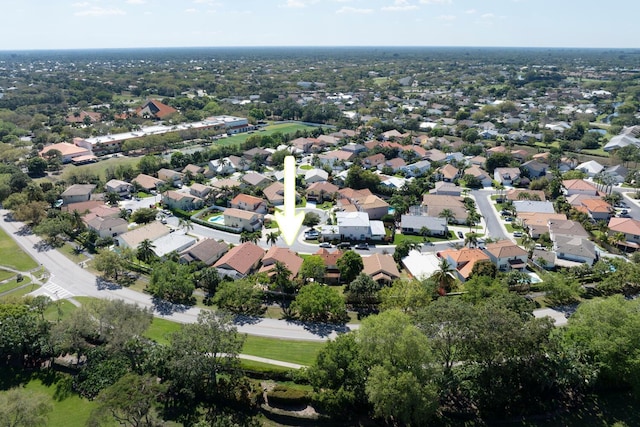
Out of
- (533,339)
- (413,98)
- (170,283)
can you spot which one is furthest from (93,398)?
(413,98)

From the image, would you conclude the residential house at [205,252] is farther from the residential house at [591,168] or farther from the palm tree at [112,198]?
the residential house at [591,168]

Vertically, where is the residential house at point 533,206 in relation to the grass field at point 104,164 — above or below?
above

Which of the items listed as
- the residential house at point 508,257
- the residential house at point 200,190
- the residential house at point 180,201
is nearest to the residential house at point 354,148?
the residential house at point 200,190

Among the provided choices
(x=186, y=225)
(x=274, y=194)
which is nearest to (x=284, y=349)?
(x=186, y=225)

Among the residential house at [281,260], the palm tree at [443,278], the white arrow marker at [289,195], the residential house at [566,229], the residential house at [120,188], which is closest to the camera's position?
the white arrow marker at [289,195]

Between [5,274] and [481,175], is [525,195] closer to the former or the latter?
[481,175]

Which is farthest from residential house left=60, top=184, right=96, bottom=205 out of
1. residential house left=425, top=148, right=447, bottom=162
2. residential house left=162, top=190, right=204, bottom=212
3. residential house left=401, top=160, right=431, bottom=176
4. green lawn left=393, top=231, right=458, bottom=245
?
residential house left=425, top=148, right=447, bottom=162

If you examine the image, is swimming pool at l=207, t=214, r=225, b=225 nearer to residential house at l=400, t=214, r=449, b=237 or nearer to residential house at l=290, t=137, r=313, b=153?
residential house at l=400, t=214, r=449, b=237
